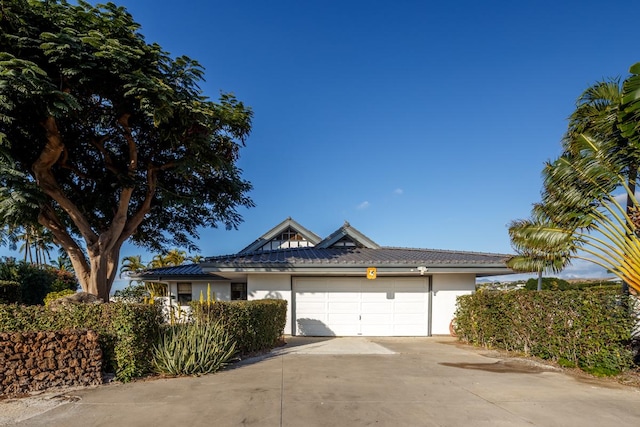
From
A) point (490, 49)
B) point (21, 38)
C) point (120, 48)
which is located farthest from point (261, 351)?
point (490, 49)

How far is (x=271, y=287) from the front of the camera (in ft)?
47.8

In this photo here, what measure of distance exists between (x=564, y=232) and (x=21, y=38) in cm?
1399

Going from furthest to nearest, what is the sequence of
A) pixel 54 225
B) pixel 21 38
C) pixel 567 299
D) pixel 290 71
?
pixel 290 71 < pixel 54 225 < pixel 21 38 < pixel 567 299

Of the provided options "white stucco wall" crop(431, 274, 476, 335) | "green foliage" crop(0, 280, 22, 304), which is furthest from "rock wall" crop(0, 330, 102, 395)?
"white stucco wall" crop(431, 274, 476, 335)

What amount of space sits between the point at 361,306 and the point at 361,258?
187cm

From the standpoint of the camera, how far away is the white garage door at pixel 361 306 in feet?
48.5

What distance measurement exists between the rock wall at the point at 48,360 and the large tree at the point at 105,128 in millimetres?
5649

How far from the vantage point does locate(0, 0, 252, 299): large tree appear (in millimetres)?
9742

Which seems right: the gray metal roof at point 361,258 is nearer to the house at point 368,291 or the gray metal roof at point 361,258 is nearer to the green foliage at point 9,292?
the house at point 368,291

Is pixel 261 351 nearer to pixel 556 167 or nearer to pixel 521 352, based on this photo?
pixel 521 352

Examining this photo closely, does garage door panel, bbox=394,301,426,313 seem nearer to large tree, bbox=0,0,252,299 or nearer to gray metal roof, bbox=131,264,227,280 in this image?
large tree, bbox=0,0,252,299

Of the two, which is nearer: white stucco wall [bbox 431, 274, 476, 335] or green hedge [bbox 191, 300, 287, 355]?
green hedge [bbox 191, 300, 287, 355]

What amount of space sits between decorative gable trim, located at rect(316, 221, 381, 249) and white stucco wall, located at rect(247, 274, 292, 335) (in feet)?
11.9

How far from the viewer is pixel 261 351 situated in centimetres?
1051
